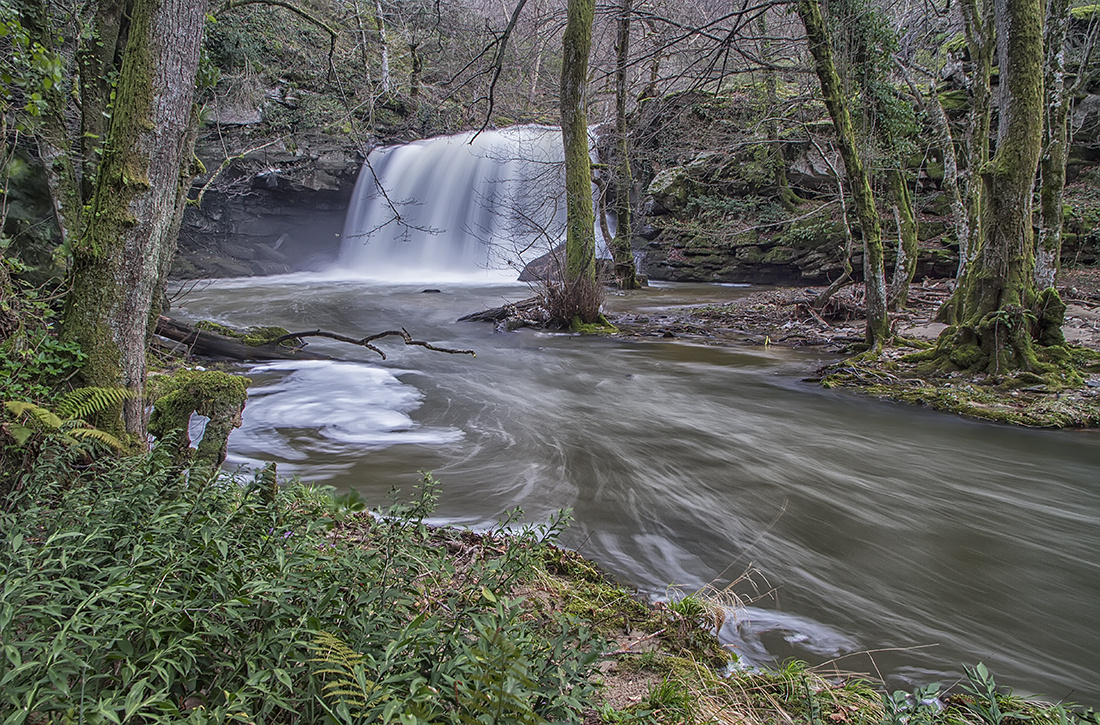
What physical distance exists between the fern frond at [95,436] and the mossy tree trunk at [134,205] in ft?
0.91

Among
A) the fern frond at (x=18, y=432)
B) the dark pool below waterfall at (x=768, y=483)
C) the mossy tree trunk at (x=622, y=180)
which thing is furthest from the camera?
the mossy tree trunk at (x=622, y=180)

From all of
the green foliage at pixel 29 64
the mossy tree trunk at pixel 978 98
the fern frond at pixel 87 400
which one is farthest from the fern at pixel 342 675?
the mossy tree trunk at pixel 978 98

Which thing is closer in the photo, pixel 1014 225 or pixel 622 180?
pixel 1014 225

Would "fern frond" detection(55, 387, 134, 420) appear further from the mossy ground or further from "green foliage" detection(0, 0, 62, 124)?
the mossy ground

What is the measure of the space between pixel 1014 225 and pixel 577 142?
7.40 m

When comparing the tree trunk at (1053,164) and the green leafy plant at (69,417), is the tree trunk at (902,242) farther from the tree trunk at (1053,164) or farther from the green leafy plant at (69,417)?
the green leafy plant at (69,417)

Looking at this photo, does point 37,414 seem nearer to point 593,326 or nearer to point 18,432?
point 18,432

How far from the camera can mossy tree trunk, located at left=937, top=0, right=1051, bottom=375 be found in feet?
21.1

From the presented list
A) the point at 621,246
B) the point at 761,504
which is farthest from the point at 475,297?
the point at 761,504

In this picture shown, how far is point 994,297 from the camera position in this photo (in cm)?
675

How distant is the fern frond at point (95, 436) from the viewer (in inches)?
106

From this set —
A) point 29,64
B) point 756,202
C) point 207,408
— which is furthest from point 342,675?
point 756,202

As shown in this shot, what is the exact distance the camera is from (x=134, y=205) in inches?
123

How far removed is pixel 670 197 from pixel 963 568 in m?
17.8
